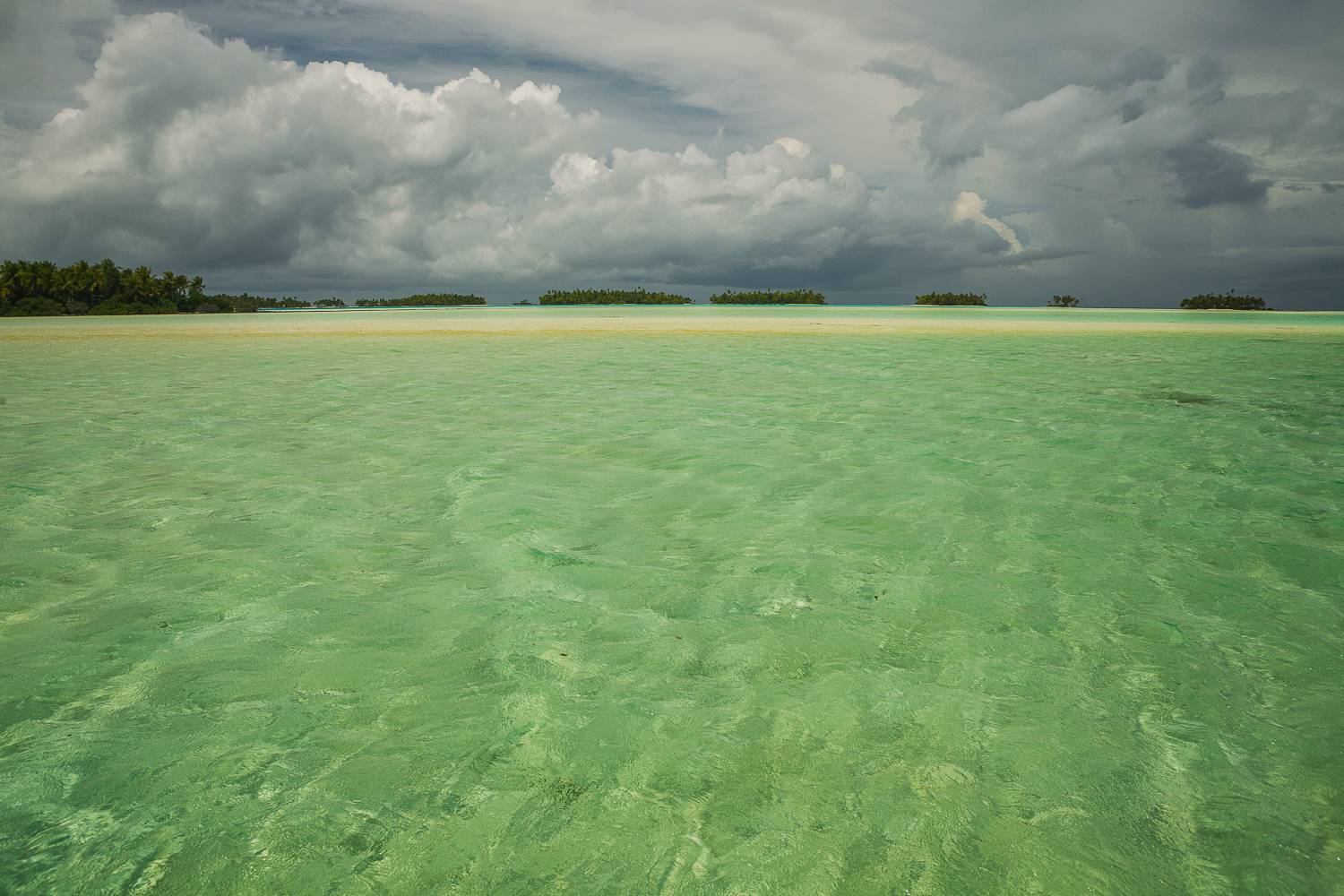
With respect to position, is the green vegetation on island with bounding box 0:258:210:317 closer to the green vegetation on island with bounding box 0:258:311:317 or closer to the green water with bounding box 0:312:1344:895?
the green vegetation on island with bounding box 0:258:311:317

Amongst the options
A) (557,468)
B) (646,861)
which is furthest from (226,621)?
(557,468)

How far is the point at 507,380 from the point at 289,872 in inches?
611

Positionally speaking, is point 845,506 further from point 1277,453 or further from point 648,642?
point 1277,453

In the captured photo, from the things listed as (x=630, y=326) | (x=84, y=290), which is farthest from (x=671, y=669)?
(x=84, y=290)

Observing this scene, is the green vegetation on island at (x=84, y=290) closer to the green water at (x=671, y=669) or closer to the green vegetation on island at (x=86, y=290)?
the green vegetation on island at (x=86, y=290)

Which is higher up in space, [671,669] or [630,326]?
[630,326]

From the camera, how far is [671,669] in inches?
149

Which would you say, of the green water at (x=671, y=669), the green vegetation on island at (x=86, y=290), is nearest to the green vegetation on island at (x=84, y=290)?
the green vegetation on island at (x=86, y=290)

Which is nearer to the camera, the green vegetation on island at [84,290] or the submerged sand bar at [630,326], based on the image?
the submerged sand bar at [630,326]

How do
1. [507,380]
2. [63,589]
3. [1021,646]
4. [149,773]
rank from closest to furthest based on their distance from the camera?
1. [149,773]
2. [1021,646]
3. [63,589]
4. [507,380]

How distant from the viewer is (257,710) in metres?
3.35

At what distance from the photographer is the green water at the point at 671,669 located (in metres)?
2.51

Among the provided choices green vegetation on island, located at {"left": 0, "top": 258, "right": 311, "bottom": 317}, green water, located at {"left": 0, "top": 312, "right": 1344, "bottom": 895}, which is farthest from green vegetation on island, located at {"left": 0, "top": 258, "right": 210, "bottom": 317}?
green water, located at {"left": 0, "top": 312, "right": 1344, "bottom": 895}

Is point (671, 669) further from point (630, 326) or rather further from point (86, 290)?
point (86, 290)
